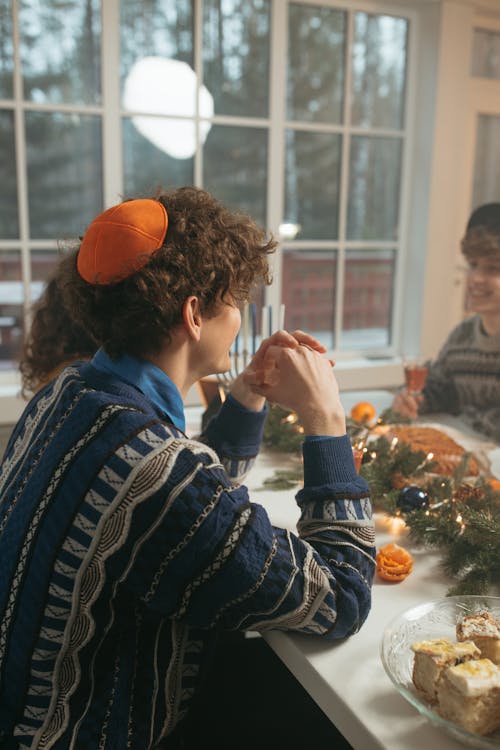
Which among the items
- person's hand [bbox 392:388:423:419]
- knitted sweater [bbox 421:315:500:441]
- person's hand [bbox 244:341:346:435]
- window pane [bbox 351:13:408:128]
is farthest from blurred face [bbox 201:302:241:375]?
window pane [bbox 351:13:408:128]

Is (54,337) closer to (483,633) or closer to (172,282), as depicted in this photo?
(172,282)

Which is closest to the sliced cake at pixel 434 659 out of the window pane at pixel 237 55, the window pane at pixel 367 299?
the window pane at pixel 237 55

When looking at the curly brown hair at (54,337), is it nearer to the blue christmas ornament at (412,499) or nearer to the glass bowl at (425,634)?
the blue christmas ornament at (412,499)

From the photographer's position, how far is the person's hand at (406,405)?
2.01m

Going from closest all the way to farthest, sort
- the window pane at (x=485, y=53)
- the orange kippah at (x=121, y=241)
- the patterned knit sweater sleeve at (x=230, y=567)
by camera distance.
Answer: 1. the patterned knit sweater sleeve at (x=230, y=567)
2. the orange kippah at (x=121, y=241)
3. the window pane at (x=485, y=53)

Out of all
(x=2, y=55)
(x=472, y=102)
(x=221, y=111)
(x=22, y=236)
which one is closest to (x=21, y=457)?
(x=22, y=236)

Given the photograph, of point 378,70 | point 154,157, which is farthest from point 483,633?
point 378,70

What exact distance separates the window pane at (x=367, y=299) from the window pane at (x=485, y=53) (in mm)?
Answer: 1103

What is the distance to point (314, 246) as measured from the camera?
350 cm

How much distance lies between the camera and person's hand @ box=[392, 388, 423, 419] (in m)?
2.01

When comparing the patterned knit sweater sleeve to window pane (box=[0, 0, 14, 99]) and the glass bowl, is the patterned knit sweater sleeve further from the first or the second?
window pane (box=[0, 0, 14, 99])

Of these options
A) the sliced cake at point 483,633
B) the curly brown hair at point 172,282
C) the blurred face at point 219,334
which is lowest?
the sliced cake at point 483,633

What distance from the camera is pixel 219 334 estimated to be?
107 cm

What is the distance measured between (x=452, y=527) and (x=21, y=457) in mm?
691
